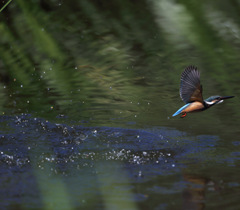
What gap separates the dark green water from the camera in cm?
273

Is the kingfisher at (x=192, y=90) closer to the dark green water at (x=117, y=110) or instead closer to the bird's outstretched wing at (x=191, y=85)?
the bird's outstretched wing at (x=191, y=85)

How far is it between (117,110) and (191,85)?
1491mm

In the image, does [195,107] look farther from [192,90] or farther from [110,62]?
[110,62]

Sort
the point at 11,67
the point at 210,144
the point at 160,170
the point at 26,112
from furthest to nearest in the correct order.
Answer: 1. the point at 11,67
2. the point at 26,112
3. the point at 210,144
4. the point at 160,170

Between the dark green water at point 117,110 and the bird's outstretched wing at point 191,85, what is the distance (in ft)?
0.56

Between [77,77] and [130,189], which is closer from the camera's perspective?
[130,189]

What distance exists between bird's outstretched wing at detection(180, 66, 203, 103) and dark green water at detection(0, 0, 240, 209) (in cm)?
17

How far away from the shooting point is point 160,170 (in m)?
3.13

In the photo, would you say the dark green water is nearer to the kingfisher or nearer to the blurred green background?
the blurred green background

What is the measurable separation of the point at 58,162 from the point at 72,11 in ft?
8.68

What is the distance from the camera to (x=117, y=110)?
4234 millimetres

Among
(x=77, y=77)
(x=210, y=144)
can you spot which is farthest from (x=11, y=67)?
(x=210, y=144)

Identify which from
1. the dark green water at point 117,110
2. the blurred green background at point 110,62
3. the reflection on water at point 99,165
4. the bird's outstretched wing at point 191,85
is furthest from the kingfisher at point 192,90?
Answer: the blurred green background at point 110,62

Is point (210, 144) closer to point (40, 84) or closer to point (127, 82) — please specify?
point (127, 82)
